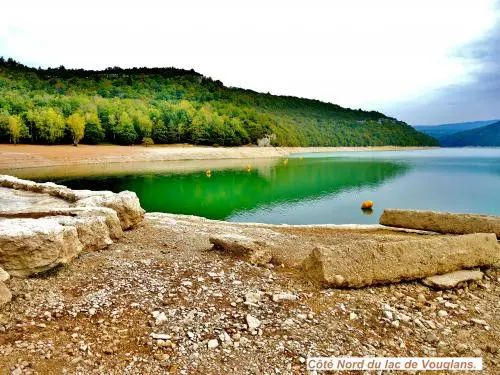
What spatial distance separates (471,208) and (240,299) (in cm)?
2454

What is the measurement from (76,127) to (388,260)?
73.1 metres

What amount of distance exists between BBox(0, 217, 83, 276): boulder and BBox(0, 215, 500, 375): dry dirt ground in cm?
21

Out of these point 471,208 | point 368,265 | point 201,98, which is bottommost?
point 471,208

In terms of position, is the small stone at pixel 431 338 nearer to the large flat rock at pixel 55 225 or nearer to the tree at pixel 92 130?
the large flat rock at pixel 55 225

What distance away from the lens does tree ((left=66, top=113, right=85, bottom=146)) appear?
70.4 metres

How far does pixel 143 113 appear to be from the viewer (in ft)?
303

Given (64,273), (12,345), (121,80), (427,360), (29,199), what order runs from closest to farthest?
(12,345), (427,360), (64,273), (29,199), (121,80)

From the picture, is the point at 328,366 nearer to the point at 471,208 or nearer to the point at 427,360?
the point at 427,360

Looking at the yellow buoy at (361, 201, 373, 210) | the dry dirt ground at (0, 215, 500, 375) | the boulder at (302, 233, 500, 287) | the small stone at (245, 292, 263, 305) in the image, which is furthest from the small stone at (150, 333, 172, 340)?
the yellow buoy at (361, 201, 373, 210)

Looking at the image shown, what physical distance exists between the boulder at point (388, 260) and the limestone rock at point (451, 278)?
0.10m

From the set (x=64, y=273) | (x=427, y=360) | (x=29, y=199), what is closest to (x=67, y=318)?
(x=64, y=273)

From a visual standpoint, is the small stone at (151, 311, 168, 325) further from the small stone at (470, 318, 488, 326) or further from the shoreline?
the shoreline

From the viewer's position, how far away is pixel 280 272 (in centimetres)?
726

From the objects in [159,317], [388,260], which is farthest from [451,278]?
[159,317]
